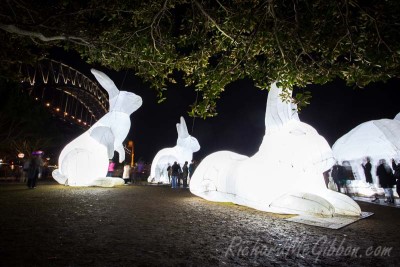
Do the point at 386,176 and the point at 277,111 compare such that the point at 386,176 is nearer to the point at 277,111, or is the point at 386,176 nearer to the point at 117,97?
the point at 277,111

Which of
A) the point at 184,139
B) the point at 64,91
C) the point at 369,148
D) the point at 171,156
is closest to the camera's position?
the point at 369,148

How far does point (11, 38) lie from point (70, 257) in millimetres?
7054

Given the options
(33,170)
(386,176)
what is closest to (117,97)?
(33,170)

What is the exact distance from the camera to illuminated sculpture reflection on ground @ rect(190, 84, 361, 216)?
7.56 meters

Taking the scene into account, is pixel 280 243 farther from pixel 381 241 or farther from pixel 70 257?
pixel 70 257

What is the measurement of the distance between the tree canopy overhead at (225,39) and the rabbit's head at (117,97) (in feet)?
28.8

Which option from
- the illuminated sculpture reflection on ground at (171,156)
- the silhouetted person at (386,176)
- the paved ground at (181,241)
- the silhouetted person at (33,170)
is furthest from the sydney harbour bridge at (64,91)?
the paved ground at (181,241)

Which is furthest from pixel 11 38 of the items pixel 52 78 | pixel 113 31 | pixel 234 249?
pixel 52 78

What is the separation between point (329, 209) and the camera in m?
7.07

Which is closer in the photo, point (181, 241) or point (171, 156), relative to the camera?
point (181, 241)

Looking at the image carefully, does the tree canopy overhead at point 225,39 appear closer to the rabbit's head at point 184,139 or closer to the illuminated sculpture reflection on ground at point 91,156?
the illuminated sculpture reflection on ground at point 91,156

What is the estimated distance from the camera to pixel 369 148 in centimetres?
1606

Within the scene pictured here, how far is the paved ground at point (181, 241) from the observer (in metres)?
3.69

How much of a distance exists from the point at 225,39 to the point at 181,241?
486 centimetres
